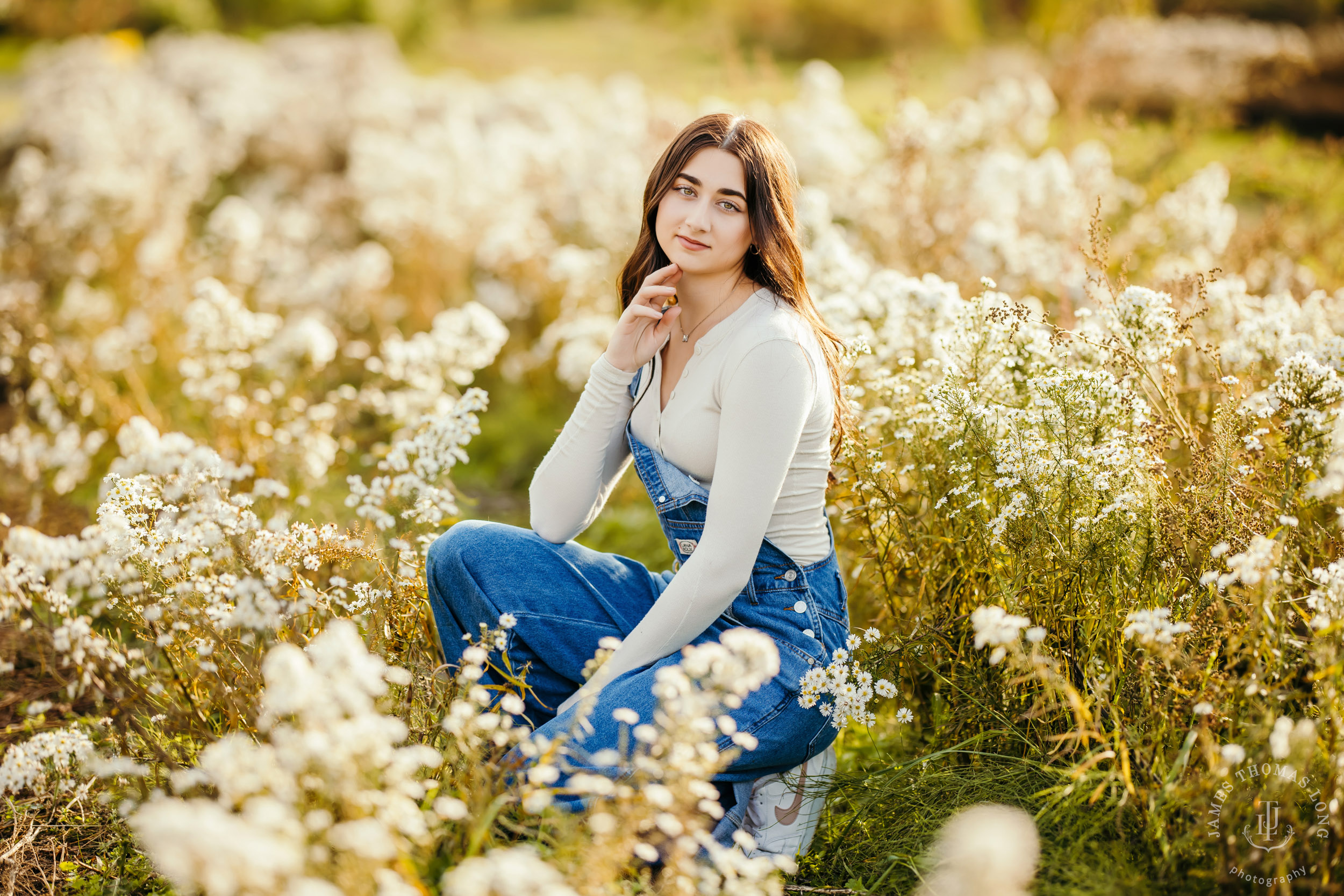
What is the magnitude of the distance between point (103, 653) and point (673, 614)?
1259mm

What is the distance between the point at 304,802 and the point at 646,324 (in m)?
1.36

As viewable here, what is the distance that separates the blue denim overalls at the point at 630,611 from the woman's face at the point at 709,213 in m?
0.42

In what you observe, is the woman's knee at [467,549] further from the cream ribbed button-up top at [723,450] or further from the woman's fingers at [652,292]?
the woman's fingers at [652,292]

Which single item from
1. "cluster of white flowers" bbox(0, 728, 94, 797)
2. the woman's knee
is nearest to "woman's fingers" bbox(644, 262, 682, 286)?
the woman's knee

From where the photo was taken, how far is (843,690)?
2055mm

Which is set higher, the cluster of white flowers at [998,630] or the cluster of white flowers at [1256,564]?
the cluster of white flowers at [1256,564]

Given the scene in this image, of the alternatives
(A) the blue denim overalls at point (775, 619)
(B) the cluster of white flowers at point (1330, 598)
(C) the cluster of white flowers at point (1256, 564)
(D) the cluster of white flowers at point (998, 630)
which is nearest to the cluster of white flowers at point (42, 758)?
(A) the blue denim overalls at point (775, 619)

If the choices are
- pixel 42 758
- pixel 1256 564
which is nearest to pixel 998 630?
pixel 1256 564

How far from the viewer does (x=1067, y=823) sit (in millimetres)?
1855

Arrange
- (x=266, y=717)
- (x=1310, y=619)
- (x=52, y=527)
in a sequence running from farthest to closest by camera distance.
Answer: (x=52, y=527), (x=1310, y=619), (x=266, y=717)

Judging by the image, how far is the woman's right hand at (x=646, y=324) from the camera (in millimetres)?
2355

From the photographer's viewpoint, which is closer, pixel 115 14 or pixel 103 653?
pixel 103 653

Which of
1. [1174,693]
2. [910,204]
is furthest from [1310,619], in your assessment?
[910,204]

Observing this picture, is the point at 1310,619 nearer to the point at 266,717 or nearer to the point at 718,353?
the point at 718,353
